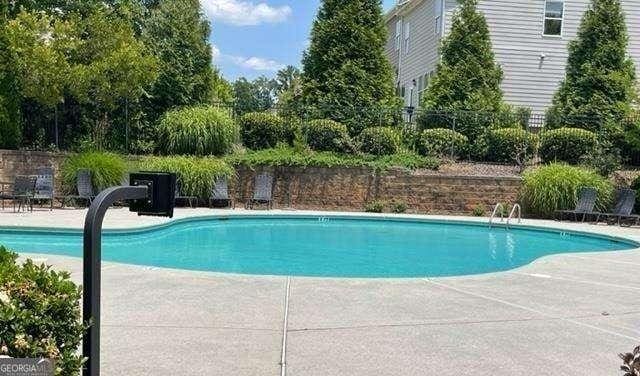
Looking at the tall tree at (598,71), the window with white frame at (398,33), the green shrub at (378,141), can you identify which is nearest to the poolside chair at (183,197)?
the green shrub at (378,141)

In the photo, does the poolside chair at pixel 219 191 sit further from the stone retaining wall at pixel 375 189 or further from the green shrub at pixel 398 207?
the green shrub at pixel 398 207

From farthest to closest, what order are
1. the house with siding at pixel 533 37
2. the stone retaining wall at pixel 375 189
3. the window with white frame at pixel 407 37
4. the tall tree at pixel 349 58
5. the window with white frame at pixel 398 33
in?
the window with white frame at pixel 398 33 < the window with white frame at pixel 407 37 < the house with siding at pixel 533 37 < the tall tree at pixel 349 58 < the stone retaining wall at pixel 375 189

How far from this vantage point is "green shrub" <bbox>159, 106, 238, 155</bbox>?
17594 mm

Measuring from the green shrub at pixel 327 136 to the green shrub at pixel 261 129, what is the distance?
90 centimetres

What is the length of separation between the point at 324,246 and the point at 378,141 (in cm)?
669

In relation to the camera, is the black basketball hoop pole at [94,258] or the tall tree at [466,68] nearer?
the black basketball hoop pole at [94,258]

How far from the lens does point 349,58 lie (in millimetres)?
21047

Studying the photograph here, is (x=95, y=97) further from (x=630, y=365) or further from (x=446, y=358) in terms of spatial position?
(x=630, y=365)

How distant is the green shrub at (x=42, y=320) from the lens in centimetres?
284

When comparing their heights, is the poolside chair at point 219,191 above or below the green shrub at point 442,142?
below

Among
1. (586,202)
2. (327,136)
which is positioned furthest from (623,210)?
Result: (327,136)

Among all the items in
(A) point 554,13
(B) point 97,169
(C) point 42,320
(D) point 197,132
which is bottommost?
(C) point 42,320

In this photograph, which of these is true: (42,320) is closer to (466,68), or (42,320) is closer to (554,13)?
(466,68)

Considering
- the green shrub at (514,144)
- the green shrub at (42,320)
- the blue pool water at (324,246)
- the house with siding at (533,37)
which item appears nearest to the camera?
the green shrub at (42,320)
